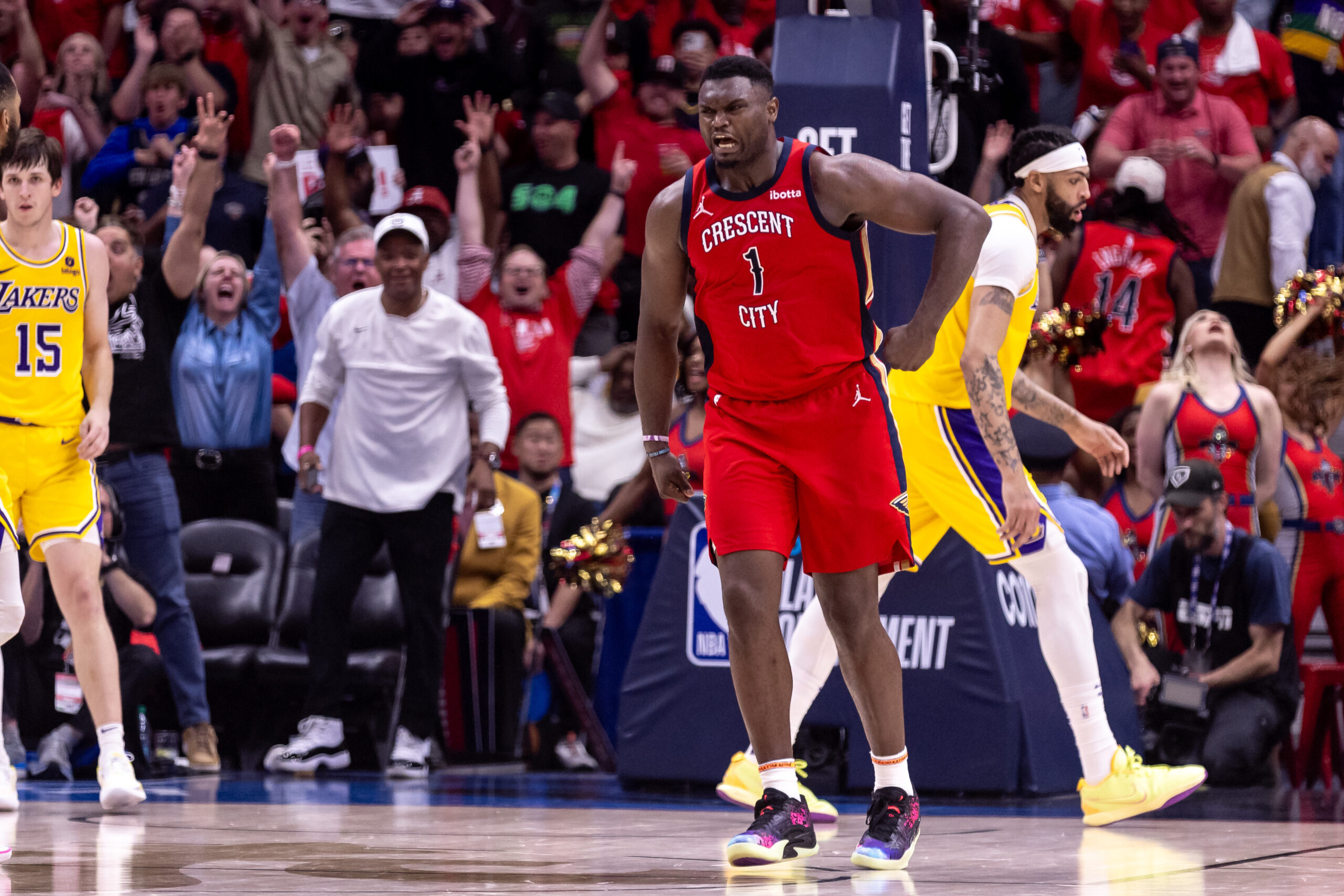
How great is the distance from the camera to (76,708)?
776 centimetres

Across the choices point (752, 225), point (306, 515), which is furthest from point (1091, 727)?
point (306, 515)

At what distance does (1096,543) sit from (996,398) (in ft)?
10.0

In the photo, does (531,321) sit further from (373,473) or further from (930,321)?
(930,321)

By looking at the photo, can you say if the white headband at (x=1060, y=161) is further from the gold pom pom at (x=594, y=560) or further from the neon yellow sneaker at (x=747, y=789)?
the gold pom pom at (x=594, y=560)

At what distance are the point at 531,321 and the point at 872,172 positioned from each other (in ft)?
18.7

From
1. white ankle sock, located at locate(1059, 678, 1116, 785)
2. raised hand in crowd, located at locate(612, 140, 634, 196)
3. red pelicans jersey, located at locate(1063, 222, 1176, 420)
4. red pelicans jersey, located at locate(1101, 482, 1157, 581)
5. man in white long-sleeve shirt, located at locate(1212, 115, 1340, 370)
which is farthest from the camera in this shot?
raised hand in crowd, located at locate(612, 140, 634, 196)

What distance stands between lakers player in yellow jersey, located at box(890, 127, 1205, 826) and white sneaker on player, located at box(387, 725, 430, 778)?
3.07 m

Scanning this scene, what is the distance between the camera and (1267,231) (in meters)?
10.4

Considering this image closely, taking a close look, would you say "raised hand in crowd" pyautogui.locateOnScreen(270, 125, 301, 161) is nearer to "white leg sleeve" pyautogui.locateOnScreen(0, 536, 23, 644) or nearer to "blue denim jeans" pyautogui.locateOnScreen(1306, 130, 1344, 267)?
"white leg sleeve" pyautogui.locateOnScreen(0, 536, 23, 644)

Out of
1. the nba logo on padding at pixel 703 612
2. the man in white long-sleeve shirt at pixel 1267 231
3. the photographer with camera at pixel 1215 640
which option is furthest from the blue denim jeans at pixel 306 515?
the man in white long-sleeve shirt at pixel 1267 231

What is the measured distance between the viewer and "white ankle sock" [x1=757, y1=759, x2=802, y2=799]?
4555mm

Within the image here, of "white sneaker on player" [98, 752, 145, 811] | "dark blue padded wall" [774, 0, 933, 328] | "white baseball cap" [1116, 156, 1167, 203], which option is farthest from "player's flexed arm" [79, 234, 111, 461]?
"white baseball cap" [1116, 156, 1167, 203]

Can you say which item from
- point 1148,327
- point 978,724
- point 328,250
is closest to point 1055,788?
point 978,724

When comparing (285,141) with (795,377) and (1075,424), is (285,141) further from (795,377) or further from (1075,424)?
(795,377)
